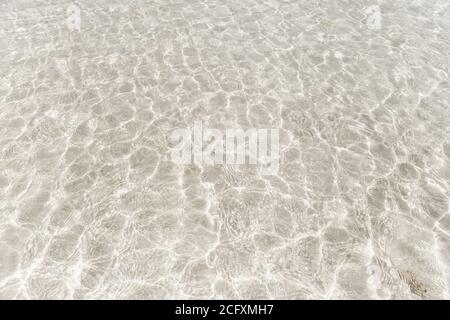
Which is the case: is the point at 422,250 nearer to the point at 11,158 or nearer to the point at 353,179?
the point at 353,179

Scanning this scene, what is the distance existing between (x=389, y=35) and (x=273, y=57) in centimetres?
442

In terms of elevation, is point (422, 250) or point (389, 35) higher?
point (389, 35)

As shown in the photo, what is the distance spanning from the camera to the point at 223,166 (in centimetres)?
781

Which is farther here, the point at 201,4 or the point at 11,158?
the point at 201,4

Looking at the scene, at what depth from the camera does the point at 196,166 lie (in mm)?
7805

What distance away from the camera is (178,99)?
939cm

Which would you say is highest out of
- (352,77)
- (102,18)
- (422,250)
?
(102,18)

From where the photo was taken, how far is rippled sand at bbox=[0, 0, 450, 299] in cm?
603

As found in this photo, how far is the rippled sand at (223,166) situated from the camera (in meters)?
6.03

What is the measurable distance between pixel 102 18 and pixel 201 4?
382cm
